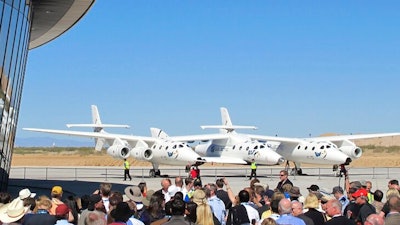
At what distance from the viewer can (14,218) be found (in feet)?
25.6

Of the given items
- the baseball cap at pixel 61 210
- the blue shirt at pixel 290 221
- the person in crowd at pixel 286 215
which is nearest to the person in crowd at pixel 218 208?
the person in crowd at pixel 286 215

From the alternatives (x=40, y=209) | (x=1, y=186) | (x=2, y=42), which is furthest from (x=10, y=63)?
(x=40, y=209)

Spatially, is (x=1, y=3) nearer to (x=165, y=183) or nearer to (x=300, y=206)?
(x=165, y=183)

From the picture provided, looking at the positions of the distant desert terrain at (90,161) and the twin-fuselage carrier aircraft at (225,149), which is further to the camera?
the distant desert terrain at (90,161)

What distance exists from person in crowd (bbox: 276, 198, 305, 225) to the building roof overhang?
18.1m

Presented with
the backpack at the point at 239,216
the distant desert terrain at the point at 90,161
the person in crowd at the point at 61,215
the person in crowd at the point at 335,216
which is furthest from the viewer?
the distant desert terrain at the point at 90,161

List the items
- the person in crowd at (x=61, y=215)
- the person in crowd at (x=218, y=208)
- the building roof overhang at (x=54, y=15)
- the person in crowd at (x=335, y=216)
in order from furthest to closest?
1. the building roof overhang at (x=54, y=15)
2. the person in crowd at (x=218, y=208)
3. the person in crowd at (x=61, y=215)
4. the person in crowd at (x=335, y=216)

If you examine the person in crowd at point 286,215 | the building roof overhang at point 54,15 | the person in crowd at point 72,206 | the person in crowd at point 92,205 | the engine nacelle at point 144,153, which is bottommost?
the engine nacelle at point 144,153

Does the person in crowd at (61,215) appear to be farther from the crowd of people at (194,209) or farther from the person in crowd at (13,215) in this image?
the person in crowd at (13,215)

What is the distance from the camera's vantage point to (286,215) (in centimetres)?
820

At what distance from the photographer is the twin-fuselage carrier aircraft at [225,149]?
1737 inches

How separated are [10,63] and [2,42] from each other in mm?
1590

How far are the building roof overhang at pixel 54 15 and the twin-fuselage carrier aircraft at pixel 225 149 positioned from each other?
575 inches

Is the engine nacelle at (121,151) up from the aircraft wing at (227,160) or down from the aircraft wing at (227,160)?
→ up
